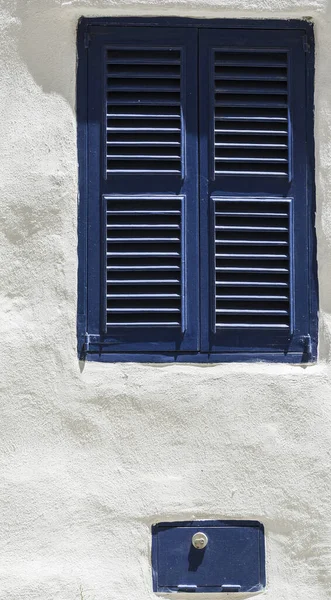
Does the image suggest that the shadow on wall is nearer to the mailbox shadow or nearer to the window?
the window

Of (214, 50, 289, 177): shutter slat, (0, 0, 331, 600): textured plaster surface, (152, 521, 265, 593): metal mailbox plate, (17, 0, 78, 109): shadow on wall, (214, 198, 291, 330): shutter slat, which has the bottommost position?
(152, 521, 265, 593): metal mailbox plate

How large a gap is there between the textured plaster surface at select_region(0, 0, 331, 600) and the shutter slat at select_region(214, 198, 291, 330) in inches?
7.7

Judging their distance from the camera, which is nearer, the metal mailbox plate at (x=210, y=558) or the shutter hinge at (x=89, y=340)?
the metal mailbox plate at (x=210, y=558)

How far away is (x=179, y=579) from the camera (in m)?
5.02

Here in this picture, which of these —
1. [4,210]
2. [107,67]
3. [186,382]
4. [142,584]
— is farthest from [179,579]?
[107,67]

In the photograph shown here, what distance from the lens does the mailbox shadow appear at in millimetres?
5027

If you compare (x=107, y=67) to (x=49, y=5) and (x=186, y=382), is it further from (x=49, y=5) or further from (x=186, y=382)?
(x=186, y=382)

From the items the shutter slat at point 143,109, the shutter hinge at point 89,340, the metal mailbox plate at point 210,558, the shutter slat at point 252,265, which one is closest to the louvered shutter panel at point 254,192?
the shutter slat at point 252,265

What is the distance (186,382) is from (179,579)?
0.84 metres

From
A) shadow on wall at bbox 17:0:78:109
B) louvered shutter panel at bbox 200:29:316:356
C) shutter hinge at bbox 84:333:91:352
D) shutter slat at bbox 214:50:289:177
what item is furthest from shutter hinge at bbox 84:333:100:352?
shadow on wall at bbox 17:0:78:109

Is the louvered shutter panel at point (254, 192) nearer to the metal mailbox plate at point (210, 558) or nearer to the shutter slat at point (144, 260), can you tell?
the shutter slat at point (144, 260)

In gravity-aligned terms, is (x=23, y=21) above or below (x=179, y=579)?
above

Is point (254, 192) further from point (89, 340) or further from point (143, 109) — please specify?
point (89, 340)

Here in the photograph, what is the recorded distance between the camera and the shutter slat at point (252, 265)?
5.21m
